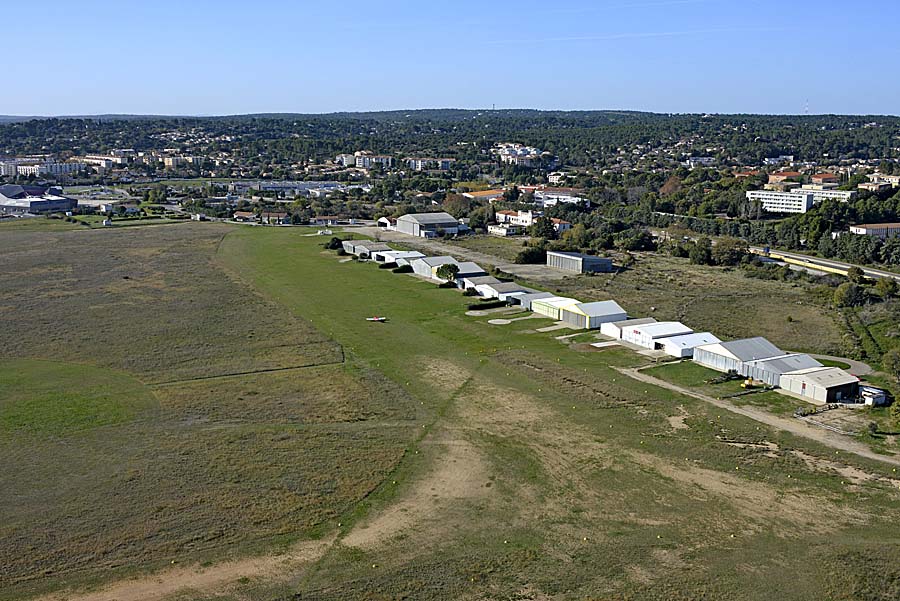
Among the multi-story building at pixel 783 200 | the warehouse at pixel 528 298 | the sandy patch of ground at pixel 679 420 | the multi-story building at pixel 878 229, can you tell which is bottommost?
the sandy patch of ground at pixel 679 420

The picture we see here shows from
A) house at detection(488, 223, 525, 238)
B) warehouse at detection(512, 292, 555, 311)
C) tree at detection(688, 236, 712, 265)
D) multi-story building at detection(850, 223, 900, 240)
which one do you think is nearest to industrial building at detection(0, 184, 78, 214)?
house at detection(488, 223, 525, 238)

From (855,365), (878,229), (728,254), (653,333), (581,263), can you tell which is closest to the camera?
(855,365)

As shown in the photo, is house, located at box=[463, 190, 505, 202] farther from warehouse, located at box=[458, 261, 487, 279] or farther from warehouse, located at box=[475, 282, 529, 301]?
warehouse, located at box=[475, 282, 529, 301]

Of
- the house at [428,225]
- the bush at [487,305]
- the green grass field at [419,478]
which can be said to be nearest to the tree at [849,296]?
the green grass field at [419,478]

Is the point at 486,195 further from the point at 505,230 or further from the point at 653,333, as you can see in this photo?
the point at 653,333

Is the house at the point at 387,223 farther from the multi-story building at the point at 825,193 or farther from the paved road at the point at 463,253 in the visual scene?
the multi-story building at the point at 825,193

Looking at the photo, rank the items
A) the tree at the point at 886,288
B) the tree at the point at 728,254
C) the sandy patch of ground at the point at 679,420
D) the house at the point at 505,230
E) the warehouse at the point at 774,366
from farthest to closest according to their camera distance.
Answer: the house at the point at 505,230 < the tree at the point at 728,254 < the tree at the point at 886,288 < the warehouse at the point at 774,366 < the sandy patch of ground at the point at 679,420

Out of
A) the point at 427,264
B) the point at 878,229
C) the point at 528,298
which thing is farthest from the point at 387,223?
the point at 878,229
